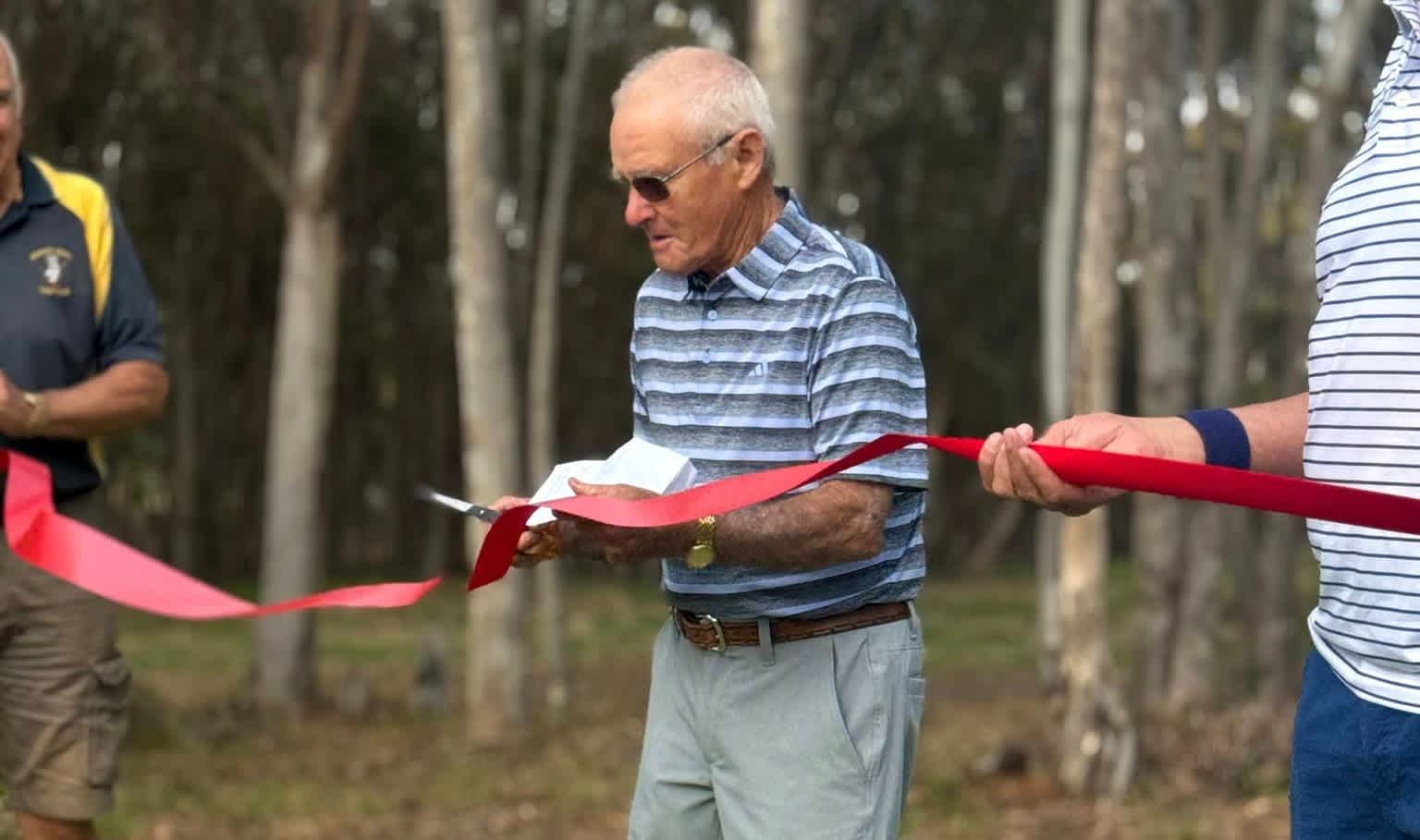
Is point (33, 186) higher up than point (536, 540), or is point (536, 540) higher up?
point (33, 186)

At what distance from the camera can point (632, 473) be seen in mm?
3748

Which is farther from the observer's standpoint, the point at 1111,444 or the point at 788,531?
the point at 788,531

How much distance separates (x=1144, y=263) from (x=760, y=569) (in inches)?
415

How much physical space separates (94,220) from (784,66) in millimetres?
5819

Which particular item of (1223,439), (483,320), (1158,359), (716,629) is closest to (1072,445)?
(1223,439)

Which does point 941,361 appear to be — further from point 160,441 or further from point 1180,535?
point 1180,535

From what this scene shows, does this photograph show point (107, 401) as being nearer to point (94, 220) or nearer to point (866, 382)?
point (94, 220)

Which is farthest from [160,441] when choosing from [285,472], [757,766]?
[757,766]

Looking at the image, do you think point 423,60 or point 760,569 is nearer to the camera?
point 760,569

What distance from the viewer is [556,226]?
18.6 m

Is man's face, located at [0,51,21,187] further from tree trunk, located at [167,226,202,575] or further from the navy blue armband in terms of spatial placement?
tree trunk, located at [167,226,202,575]

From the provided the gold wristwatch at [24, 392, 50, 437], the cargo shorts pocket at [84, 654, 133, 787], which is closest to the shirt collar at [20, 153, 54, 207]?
the gold wristwatch at [24, 392, 50, 437]

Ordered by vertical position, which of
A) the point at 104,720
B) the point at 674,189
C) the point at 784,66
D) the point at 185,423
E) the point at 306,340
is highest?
the point at 784,66

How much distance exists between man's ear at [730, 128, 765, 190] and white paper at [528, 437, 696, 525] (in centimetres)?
54
